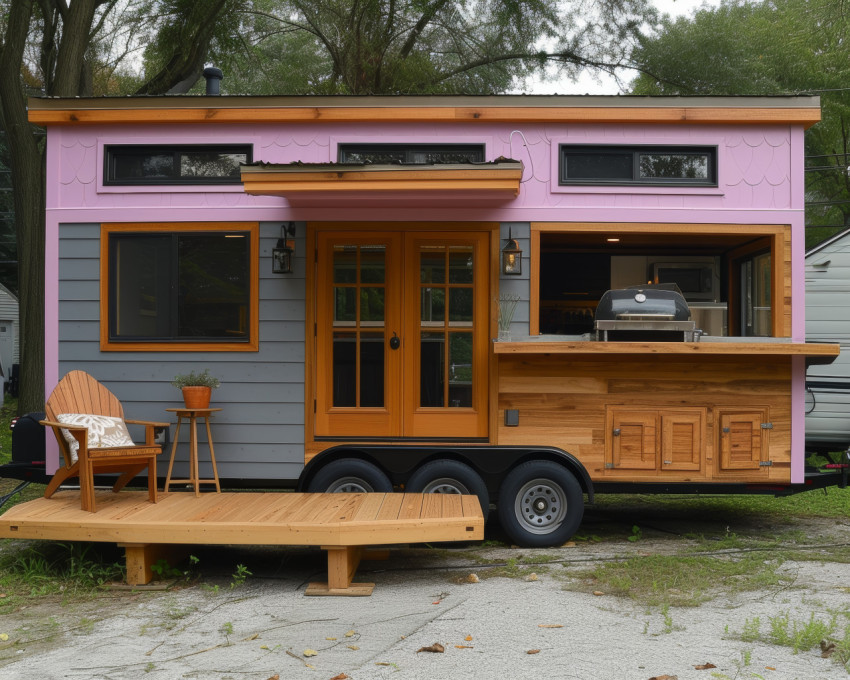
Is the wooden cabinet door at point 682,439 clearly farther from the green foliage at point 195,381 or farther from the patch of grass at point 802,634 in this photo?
the green foliage at point 195,381

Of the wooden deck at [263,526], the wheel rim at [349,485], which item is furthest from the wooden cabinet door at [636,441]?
the wheel rim at [349,485]

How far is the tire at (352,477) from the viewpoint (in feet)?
19.9

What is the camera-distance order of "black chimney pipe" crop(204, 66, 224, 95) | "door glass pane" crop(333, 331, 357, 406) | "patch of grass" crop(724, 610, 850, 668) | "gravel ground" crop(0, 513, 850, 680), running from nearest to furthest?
"gravel ground" crop(0, 513, 850, 680) → "patch of grass" crop(724, 610, 850, 668) → "door glass pane" crop(333, 331, 357, 406) → "black chimney pipe" crop(204, 66, 224, 95)

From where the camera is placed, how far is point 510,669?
3.68m

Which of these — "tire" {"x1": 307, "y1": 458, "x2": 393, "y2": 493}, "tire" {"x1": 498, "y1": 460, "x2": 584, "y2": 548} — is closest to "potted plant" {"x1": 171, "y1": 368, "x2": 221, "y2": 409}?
"tire" {"x1": 307, "y1": 458, "x2": 393, "y2": 493}

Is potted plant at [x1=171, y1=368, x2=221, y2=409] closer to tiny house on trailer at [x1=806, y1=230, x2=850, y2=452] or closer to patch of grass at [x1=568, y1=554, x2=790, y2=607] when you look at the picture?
patch of grass at [x1=568, y1=554, x2=790, y2=607]

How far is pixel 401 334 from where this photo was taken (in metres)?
6.24

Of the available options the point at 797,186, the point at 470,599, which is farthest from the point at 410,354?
the point at 797,186

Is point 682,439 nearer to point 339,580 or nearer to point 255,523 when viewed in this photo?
point 339,580

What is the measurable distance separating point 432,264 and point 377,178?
868mm

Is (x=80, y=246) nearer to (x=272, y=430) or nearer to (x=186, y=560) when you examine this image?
(x=272, y=430)

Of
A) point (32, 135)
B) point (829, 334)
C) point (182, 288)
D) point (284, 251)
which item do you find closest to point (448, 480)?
point (284, 251)

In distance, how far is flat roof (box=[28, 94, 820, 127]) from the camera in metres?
6.14

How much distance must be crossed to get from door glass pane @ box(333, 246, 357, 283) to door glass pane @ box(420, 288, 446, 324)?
0.56 metres
